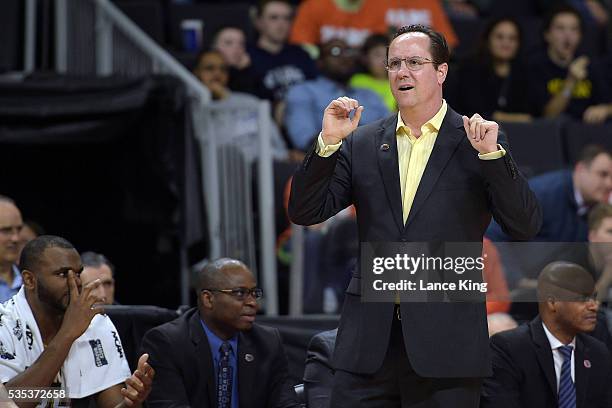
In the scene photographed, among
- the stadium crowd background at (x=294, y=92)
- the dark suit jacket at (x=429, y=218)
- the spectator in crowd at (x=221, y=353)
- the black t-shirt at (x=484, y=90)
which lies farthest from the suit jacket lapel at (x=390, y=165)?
the black t-shirt at (x=484, y=90)

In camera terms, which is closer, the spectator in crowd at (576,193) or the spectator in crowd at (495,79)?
the spectator in crowd at (576,193)

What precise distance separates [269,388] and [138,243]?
306 cm

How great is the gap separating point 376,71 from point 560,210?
229 cm

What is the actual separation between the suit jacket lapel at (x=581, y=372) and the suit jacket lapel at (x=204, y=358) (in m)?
1.54

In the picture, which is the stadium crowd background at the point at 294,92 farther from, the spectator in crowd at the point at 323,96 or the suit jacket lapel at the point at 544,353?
the suit jacket lapel at the point at 544,353

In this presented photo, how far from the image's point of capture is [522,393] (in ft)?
16.8

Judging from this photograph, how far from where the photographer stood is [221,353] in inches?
209

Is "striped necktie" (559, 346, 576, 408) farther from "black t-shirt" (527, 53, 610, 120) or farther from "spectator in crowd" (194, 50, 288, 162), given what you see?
"black t-shirt" (527, 53, 610, 120)

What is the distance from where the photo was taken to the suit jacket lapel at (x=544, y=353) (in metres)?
5.15

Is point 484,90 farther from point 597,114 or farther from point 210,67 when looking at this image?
point 210,67

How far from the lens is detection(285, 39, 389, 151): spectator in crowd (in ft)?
29.2

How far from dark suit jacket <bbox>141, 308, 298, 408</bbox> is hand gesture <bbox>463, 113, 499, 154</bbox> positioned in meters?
2.00

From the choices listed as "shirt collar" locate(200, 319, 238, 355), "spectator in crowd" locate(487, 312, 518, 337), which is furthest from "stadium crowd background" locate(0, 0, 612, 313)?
"shirt collar" locate(200, 319, 238, 355)

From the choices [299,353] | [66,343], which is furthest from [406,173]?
[299,353]
